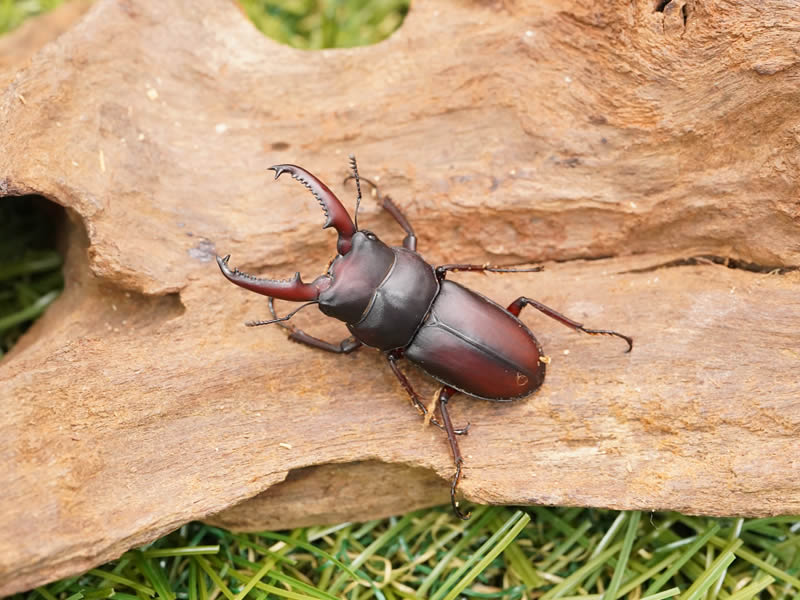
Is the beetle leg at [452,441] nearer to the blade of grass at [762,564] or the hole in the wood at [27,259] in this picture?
the blade of grass at [762,564]

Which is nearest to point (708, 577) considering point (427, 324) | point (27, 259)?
point (427, 324)

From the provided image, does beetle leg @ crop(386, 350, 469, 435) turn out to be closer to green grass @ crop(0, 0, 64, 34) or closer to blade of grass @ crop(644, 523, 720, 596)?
blade of grass @ crop(644, 523, 720, 596)

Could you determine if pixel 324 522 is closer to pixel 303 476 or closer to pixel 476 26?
pixel 303 476

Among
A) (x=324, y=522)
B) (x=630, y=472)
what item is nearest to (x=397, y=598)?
(x=324, y=522)

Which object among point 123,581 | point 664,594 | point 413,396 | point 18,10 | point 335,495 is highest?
point 18,10

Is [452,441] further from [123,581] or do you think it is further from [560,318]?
[123,581]

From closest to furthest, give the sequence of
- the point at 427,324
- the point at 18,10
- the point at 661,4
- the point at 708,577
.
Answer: the point at 661,4 → the point at 427,324 → the point at 708,577 → the point at 18,10

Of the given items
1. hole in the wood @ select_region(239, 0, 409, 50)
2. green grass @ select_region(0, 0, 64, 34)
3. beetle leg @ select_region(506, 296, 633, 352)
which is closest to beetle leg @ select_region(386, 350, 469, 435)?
beetle leg @ select_region(506, 296, 633, 352)

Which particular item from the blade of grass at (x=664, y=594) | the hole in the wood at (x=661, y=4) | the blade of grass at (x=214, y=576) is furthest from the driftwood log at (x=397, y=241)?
the blade of grass at (x=664, y=594)
